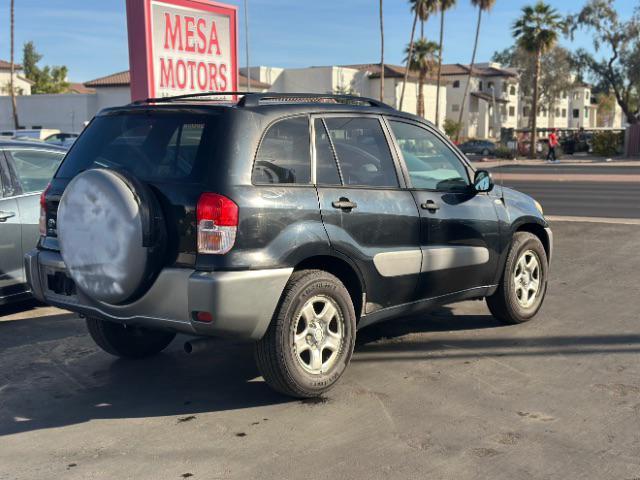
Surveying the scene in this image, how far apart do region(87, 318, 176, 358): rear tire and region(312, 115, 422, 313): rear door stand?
1.58m

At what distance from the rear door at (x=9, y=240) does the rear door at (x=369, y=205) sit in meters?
3.28

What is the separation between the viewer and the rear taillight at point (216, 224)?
425 cm

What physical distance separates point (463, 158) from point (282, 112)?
1894mm

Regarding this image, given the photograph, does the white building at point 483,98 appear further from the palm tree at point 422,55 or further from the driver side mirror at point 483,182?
the driver side mirror at point 483,182

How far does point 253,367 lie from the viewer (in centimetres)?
547

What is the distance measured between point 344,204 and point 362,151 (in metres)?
0.54

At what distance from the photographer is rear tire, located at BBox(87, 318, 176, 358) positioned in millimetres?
5523

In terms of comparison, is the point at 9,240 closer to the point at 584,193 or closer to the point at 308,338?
the point at 308,338

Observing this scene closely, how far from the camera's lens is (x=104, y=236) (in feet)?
14.4

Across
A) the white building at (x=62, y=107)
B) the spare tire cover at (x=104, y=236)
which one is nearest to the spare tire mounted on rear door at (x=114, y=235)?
the spare tire cover at (x=104, y=236)

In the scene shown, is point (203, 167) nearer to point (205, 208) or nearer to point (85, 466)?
point (205, 208)

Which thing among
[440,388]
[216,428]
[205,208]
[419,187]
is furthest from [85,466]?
[419,187]

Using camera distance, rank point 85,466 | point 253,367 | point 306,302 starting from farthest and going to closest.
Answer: point 253,367
point 306,302
point 85,466

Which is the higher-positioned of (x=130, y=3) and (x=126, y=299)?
(x=130, y=3)
